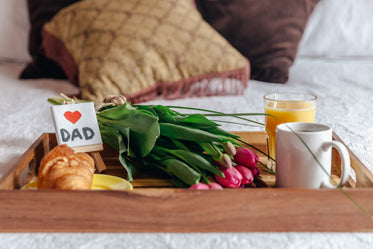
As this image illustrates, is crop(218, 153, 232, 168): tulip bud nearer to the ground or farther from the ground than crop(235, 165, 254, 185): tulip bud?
farther from the ground

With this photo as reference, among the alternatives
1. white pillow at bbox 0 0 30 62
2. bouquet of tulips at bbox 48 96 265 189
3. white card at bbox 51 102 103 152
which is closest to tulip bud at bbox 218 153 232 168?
bouquet of tulips at bbox 48 96 265 189

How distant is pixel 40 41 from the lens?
201 cm

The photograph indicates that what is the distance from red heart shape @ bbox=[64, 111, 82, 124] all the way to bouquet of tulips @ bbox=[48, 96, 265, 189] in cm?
7

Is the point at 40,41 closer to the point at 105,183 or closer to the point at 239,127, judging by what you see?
the point at 239,127

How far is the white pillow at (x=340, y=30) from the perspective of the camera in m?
2.01

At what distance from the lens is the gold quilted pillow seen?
154 centimetres

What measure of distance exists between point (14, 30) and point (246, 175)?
1835mm

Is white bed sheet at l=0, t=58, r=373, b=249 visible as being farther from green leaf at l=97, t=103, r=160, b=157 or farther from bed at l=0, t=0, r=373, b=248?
green leaf at l=97, t=103, r=160, b=157

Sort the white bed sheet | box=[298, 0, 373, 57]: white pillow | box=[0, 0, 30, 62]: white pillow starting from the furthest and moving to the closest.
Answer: box=[0, 0, 30, 62]: white pillow → box=[298, 0, 373, 57]: white pillow → the white bed sheet

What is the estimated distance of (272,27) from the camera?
74.3 inches

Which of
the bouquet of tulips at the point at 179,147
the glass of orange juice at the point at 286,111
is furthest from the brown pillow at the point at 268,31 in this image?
the bouquet of tulips at the point at 179,147

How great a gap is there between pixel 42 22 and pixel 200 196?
5.48ft

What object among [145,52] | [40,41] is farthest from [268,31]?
[40,41]

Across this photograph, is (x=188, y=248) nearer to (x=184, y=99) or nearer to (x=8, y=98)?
(x=184, y=99)
